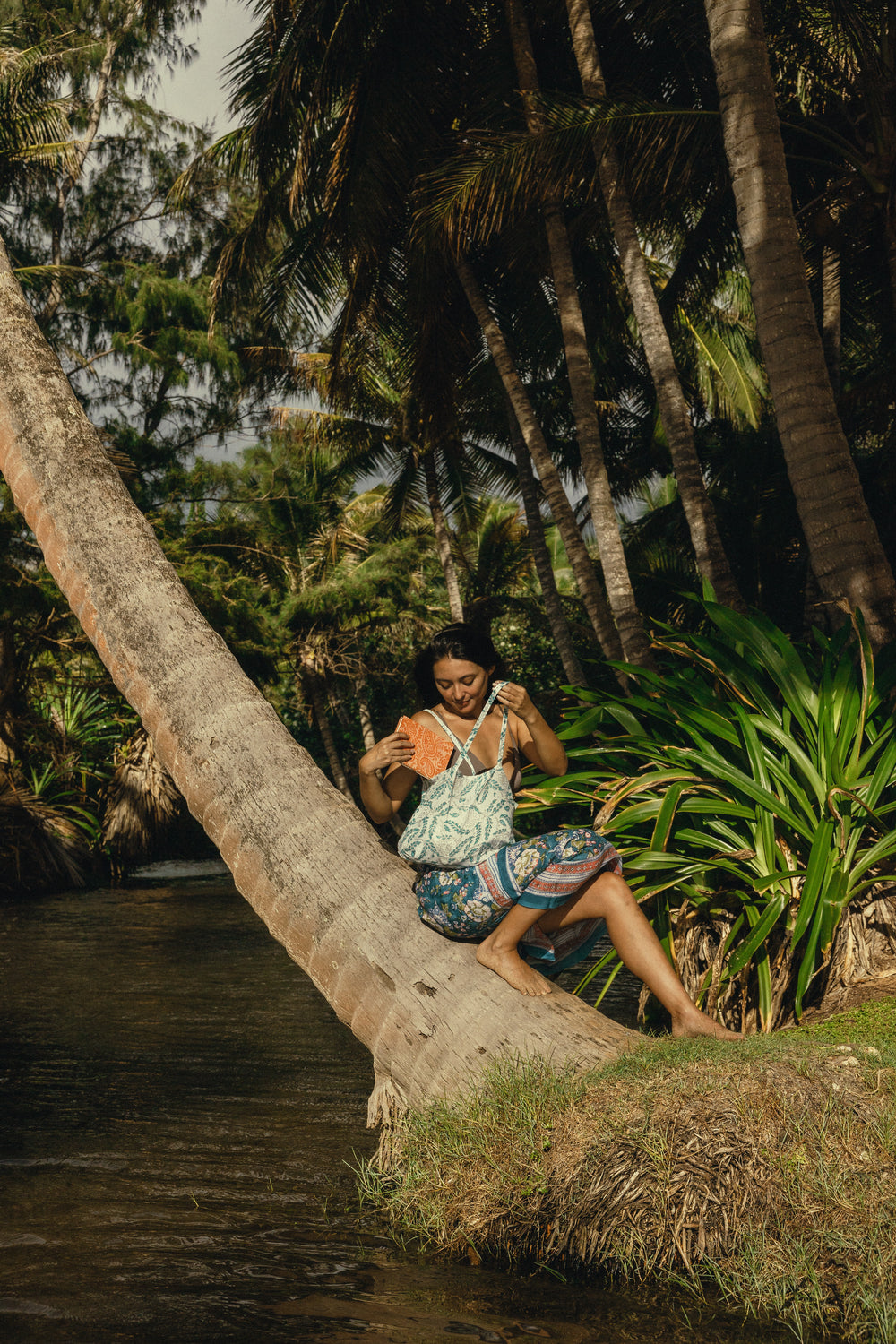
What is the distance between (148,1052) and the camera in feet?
19.8

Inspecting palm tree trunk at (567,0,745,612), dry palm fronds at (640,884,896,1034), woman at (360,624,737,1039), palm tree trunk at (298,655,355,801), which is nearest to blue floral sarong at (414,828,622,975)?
woman at (360,624,737,1039)

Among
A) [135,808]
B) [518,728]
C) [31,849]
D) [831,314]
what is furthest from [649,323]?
[135,808]

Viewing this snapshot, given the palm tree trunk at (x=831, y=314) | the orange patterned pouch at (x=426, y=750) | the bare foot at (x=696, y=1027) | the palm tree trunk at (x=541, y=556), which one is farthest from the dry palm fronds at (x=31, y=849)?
the bare foot at (x=696, y=1027)

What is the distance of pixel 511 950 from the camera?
3539 millimetres

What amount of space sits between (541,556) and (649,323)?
25.4 ft

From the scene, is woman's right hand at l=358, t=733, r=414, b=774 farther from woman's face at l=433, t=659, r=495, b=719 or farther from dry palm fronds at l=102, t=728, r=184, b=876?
dry palm fronds at l=102, t=728, r=184, b=876

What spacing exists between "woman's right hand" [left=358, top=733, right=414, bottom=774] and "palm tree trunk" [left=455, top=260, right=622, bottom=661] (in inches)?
387

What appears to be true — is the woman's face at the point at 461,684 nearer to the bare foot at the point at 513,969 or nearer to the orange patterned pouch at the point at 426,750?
the orange patterned pouch at the point at 426,750

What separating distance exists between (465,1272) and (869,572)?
381 cm

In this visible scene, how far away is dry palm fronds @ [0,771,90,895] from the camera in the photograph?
1551 cm

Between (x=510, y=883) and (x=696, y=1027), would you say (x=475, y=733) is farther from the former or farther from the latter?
(x=696, y=1027)

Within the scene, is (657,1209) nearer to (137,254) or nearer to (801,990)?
(801,990)

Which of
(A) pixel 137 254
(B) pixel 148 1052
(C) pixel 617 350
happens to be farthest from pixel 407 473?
(B) pixel 148 1052

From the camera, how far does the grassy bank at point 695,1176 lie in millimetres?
2652
